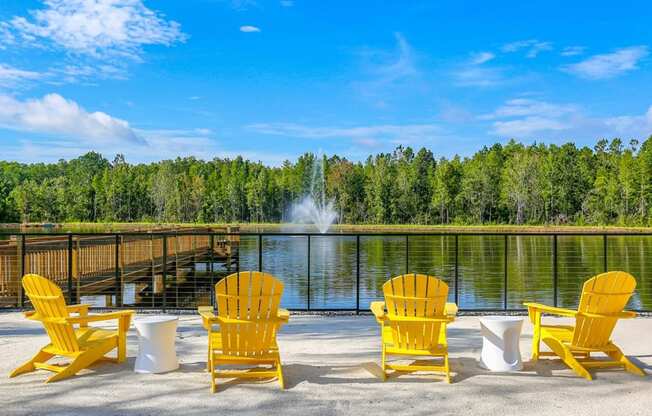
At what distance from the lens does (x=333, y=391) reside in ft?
15.4

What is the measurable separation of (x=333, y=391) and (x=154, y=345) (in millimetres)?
1628

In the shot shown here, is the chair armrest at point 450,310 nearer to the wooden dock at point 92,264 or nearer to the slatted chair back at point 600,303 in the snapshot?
the slatted chair back at point 600,303

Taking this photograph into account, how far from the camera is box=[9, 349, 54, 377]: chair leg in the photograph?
5168mm

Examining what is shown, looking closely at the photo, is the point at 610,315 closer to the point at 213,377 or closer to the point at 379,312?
the point at 379,312

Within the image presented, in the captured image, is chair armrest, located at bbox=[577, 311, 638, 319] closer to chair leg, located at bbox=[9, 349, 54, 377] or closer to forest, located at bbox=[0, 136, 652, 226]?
chair leg, located at bbox=[9, 349, 54, 377]

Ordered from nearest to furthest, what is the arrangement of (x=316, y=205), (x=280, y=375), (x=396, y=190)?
(x=280, y=375)
(x=396, y=190)
(x=316, y=205)

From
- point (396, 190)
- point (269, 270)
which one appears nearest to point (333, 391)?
point (269, 270)

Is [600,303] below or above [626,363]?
above

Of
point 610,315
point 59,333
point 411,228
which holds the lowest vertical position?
point 411,228

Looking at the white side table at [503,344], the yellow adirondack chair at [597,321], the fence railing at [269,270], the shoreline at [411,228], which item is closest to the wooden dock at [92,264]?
the fence railing at [269,270]

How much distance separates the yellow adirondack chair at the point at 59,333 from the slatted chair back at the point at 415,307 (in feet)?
7.96

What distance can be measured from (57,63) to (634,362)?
2122 inches

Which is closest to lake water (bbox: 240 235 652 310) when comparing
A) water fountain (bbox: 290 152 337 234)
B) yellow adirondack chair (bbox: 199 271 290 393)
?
yellow adirondack chair (bbox: 199 271 290 393)

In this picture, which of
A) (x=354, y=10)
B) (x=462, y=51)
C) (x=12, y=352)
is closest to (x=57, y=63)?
(x=354, y=10)
